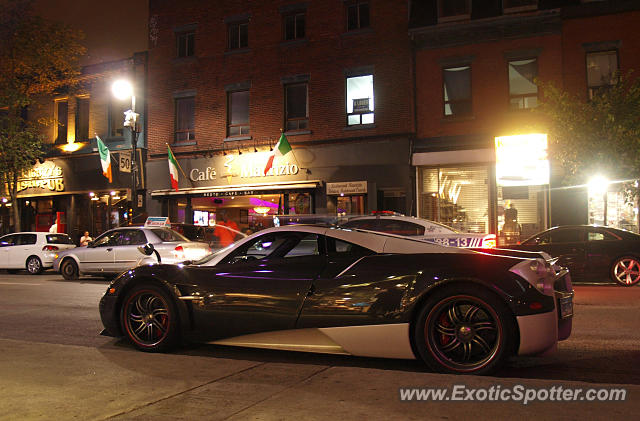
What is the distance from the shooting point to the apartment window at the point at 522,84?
60.6 ft

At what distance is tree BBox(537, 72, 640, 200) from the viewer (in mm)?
14281

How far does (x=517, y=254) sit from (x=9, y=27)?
25.1m

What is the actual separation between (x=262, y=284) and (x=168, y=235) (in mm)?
9530

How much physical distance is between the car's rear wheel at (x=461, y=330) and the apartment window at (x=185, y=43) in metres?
21.9

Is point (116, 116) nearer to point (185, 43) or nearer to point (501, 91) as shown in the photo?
point (185, 43)

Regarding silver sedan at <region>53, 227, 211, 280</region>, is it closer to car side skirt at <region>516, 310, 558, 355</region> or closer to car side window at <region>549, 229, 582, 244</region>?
car side window at <region>549, 229, 582, 244</region>

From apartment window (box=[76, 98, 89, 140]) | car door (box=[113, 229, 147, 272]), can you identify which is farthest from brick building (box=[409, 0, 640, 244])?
apartment window (box=[76, 98, 89, 140])

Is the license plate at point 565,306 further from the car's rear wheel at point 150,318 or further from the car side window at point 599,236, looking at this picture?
the car side window at point 599,236

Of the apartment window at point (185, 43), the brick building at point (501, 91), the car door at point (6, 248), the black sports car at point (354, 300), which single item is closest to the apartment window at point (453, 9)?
the brick building at point (501, 91)

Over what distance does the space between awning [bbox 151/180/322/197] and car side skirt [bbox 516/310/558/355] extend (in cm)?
1608

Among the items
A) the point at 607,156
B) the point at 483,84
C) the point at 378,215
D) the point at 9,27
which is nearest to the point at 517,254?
the point at 378,215

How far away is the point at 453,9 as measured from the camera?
19578 millimetres

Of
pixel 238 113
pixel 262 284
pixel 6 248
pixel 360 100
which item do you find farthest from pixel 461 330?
pixel 238 113

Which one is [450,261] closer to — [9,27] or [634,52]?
[634,52]
